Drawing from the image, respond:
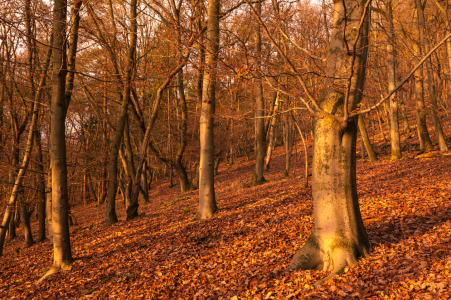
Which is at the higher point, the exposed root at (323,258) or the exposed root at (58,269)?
the exposed root at (323,258)

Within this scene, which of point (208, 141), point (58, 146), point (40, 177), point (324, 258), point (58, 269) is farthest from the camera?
point (40, 177)

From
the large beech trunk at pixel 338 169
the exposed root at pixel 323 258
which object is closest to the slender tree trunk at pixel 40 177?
the exposed root at pixel 323 258

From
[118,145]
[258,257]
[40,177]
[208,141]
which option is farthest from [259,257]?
[40,177]

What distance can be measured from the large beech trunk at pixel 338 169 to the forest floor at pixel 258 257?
23cm

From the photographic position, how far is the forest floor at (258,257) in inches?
138

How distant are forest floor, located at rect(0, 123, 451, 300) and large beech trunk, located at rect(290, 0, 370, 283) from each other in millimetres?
231

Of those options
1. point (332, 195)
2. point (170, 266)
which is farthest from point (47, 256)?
point (332, 195)

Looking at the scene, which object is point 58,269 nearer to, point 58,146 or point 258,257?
point 58,146

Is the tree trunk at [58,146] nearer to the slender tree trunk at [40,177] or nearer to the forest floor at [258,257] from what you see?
the forest floor at [258,257]

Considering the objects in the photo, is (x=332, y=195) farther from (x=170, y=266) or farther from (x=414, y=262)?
(x=170, y=266)

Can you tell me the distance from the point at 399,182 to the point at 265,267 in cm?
577

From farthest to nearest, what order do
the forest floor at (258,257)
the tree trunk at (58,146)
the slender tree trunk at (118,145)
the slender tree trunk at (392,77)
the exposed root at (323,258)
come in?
1. the slender tree trunk at (392,77)
2. the slender tree trunk at (118,145)
3. the tree trunk at (58,146)
4. the exposed root at (323,258)
5. the forest floor at (258,257)

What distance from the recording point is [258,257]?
4.92 meters

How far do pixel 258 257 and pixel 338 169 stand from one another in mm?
2096
